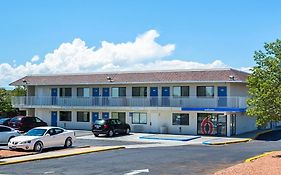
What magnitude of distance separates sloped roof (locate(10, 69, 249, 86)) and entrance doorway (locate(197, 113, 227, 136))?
3.27 m

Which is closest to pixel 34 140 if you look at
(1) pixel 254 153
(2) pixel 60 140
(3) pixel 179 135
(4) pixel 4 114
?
(2) pixel 60 140

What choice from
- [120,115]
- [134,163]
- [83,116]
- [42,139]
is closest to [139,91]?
[120,115]

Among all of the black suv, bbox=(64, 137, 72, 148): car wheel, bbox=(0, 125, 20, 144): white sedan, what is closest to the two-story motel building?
the black suv

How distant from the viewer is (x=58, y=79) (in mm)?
48625

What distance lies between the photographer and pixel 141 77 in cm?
4356

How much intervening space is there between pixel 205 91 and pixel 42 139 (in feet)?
61.7

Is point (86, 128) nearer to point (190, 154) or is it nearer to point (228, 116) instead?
point (228, 116)

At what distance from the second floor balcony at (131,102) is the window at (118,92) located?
63 centimetres

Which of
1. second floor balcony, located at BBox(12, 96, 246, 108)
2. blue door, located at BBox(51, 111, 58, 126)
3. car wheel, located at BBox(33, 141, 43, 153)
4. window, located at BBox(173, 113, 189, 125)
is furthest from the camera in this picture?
blue door, located at BBox(51, 111, 58, 126)

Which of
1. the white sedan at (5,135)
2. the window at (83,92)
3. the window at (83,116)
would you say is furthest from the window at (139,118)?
the white sedan at (5,135)

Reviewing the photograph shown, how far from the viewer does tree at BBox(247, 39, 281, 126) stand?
21.2 metres

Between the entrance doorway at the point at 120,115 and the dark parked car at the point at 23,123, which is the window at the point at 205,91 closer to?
the entrance doorway at the point at 120,115

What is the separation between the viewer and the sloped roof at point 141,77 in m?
39.7

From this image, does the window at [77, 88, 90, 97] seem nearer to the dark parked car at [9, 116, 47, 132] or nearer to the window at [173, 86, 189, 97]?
the dark parked car at [9, 116, 47, 132]
